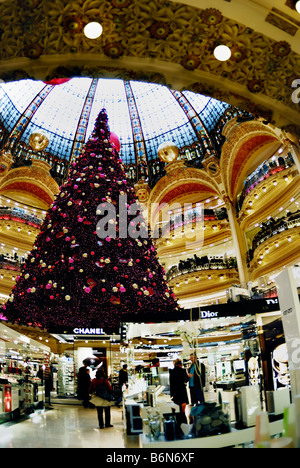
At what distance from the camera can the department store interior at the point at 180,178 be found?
161 inches

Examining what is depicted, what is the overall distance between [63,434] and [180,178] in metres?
20.9

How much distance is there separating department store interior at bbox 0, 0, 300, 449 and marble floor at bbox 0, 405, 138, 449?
0.43m

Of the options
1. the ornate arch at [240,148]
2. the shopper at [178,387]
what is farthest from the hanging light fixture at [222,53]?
the ornate arch at [240,148]

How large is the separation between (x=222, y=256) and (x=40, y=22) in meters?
23.4

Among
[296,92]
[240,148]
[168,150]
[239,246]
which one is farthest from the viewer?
[239,246]

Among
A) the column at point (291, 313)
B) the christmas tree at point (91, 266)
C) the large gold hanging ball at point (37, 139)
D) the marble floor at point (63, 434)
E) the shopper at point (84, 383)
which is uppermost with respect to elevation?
the large gold hanging ball at point (37, 139)

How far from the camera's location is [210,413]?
9.84 ft

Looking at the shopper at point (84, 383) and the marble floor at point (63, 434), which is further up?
the shopper at point (84, 383)

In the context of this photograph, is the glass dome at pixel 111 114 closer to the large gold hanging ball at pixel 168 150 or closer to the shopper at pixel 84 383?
the large gold hanging ball at pixel 168 150

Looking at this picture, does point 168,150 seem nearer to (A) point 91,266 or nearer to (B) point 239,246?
(B) point 239,246

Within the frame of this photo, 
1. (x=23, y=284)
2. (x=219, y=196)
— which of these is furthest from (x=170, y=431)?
(x=219, y=196)

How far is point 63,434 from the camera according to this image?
6488 millimetres

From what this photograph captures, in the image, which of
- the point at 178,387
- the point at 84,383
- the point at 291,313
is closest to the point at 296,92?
the point at 291,313

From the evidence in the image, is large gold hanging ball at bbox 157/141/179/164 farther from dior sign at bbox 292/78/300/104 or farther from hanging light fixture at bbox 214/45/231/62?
hanging light fixture at bbox 214/45/231/62
